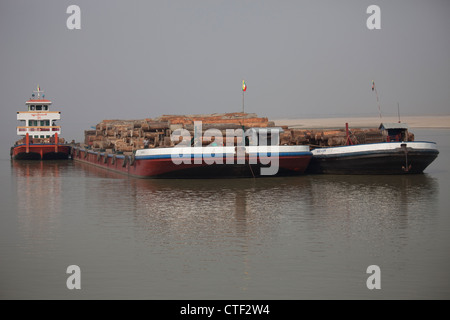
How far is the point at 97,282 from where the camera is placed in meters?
11.6

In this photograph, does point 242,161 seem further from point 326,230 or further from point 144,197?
point 326,230

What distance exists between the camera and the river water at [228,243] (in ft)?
36.7

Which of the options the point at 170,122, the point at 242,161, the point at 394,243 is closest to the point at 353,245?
the point at 394,243

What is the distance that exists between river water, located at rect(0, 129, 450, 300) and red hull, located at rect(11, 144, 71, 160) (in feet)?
94.3

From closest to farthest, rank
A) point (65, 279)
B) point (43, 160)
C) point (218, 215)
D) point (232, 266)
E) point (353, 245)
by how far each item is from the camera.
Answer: point (65, 279)
point (232, 266)
point (353, 245)
point (218, 215)
point (43, 160)

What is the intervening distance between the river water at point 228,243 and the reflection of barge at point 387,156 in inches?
218

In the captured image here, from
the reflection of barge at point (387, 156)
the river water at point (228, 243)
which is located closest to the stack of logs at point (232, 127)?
the reflection of barge at point (387, 156)

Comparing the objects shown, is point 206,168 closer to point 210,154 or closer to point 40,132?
point 210,154

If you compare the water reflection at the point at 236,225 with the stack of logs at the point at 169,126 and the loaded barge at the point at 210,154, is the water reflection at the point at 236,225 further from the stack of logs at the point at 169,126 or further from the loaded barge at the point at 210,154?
the stack of logs at the point at 169,126

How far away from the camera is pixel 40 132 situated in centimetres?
5794

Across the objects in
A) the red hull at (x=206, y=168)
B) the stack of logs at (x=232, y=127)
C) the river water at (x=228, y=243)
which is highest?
the stack of logs at (x=232, y=127)

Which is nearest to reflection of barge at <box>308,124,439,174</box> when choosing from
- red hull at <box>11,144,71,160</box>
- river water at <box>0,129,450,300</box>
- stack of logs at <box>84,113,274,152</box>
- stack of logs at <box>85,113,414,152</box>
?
stack of logs at <box>85,113,414,152</box>

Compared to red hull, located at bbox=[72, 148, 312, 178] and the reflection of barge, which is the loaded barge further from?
the reflection of barge

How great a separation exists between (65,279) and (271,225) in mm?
7665
